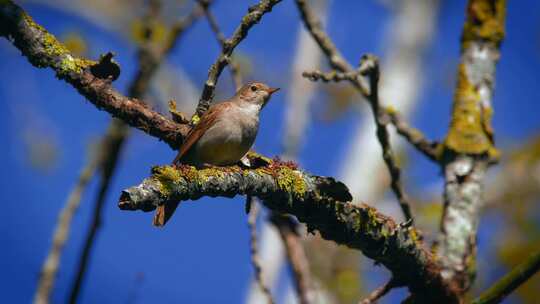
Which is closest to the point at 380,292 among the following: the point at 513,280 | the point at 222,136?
the point at 513,280

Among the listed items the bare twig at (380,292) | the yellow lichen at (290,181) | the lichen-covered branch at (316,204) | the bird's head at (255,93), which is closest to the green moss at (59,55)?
the lichen-covered branch at (316,204)

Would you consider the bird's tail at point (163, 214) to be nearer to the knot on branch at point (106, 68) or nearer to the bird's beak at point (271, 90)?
the knot on branch at point (106, 68)

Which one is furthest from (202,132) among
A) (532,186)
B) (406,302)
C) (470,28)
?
(532,186)

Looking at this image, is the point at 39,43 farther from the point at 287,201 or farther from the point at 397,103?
the point at 397,103

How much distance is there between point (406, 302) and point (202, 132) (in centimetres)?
179

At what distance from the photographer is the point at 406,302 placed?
182 inches

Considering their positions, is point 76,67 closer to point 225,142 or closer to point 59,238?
point 225,142

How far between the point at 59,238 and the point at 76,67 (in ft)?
7.86

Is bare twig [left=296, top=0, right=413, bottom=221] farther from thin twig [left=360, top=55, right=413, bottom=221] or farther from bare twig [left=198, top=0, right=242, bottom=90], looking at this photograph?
bare twig [left=198, top=0, right=242, bottom=90]

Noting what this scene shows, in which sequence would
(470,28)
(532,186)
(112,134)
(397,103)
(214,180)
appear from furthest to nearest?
(397,103) < (532,186) < (112,134) < (470,28) < (214,180)

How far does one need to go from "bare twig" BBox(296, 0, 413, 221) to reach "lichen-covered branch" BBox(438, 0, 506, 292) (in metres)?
0.37

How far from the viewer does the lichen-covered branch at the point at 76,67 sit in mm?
3461

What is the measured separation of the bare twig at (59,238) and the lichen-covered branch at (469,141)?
2.97m

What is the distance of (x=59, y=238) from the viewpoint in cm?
570
